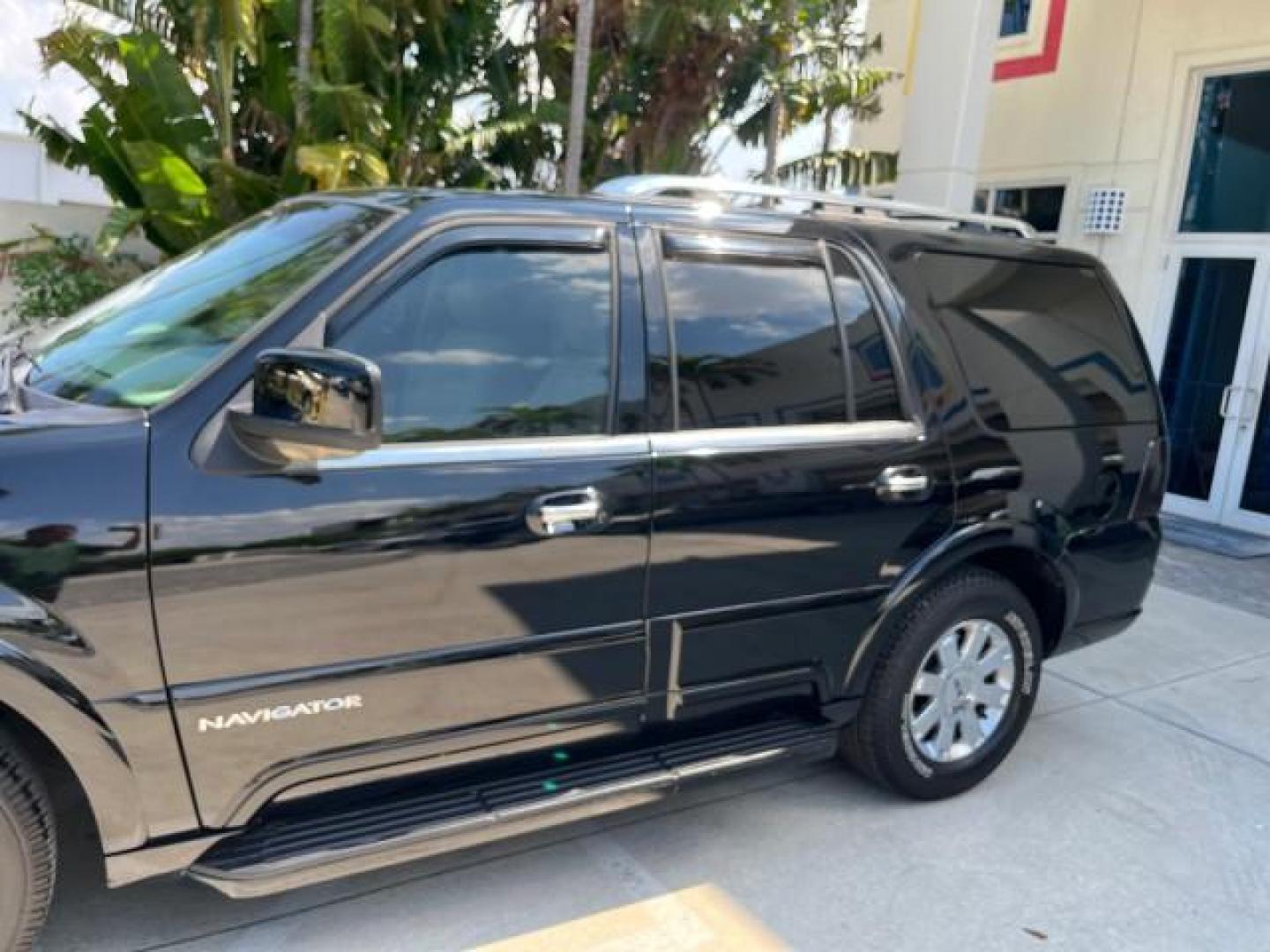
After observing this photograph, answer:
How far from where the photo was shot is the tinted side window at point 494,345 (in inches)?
104

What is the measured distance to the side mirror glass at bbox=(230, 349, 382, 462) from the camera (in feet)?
7.43

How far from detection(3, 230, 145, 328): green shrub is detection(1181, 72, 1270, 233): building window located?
9424mm

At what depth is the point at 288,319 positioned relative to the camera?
2520mm

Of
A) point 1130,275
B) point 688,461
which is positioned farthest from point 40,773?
point 1130,275

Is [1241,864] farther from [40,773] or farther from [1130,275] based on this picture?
[1130,275]

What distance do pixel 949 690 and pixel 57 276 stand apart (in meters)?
9.32

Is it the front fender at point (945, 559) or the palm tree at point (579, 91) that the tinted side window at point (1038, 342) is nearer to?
the front fender at point (945, 559)

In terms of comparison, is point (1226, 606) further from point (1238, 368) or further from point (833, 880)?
point (833, 880)

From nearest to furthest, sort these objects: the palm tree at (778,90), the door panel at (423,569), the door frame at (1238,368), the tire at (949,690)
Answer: the door panel at (423,569)
the tire at (949,690)
the door frame at (1238,368)
the palm tree at (778,90)

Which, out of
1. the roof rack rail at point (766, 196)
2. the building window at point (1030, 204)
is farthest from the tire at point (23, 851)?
the building window at point (1030, 204)

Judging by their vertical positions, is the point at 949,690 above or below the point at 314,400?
below

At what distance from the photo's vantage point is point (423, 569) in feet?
8.50

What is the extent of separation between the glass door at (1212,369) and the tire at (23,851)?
848cm

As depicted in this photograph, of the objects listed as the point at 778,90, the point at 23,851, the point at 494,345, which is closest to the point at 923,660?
the point at 494,345
